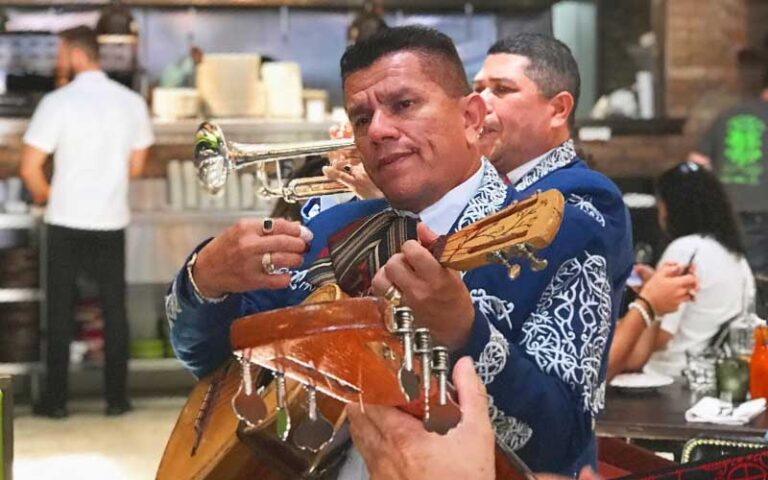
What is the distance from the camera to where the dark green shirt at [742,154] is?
7516 mm

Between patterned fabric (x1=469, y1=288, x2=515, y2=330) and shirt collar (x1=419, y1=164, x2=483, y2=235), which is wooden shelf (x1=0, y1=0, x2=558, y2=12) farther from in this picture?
patterned fabric (x1=469, y1=288, x2=515, y2=330)

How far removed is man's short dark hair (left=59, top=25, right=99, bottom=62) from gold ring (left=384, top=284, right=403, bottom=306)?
615 centimetres

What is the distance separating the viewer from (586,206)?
216cm

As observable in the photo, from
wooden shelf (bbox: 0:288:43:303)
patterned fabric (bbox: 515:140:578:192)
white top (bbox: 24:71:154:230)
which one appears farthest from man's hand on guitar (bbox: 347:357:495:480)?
wooden shelf (bbox: 0:288:43:303)

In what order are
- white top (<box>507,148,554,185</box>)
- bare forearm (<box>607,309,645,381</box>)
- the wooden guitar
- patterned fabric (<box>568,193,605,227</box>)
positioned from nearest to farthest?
the wooden guitar → patterned fabric (<box>568,193,605,227</box>) → white top (<box>507,148,554,185</box>) → bare forearm (<box>607,309,645,381</box>)

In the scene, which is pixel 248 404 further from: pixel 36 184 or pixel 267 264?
pixel 36 184

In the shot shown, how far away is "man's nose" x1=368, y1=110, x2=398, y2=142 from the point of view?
5.59 feet

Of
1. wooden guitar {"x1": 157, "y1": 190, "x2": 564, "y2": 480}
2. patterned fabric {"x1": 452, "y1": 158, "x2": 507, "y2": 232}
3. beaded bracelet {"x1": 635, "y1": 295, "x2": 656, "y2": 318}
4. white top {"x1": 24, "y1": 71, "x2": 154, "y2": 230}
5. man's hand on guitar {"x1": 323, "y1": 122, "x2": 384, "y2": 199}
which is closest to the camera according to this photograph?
wooden guitar {"x1": 157, "y1": 190, "x2": 564, "y2": 480}

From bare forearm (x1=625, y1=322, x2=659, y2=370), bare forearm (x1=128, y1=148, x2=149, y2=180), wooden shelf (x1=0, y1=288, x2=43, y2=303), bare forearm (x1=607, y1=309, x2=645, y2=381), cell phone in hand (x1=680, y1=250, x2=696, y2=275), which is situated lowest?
wooden shelf (x1=0, y1=288, x2=43, y2=303)

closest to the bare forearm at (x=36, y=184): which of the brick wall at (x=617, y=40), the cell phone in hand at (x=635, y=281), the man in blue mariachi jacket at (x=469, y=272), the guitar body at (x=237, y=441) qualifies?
the cell phone in hand at (x=635, y=281)

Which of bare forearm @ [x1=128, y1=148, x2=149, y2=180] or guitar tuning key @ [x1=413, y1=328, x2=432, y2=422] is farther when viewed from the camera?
bare forearm @ [x1=128, y1=148, x2=149, y2=180]

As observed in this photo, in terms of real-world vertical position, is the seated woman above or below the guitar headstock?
below

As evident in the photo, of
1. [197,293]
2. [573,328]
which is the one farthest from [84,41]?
[573,328]

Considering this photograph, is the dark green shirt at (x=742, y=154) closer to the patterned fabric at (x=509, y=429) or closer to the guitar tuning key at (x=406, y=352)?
the patterned fabric at (x=509, y=429)
